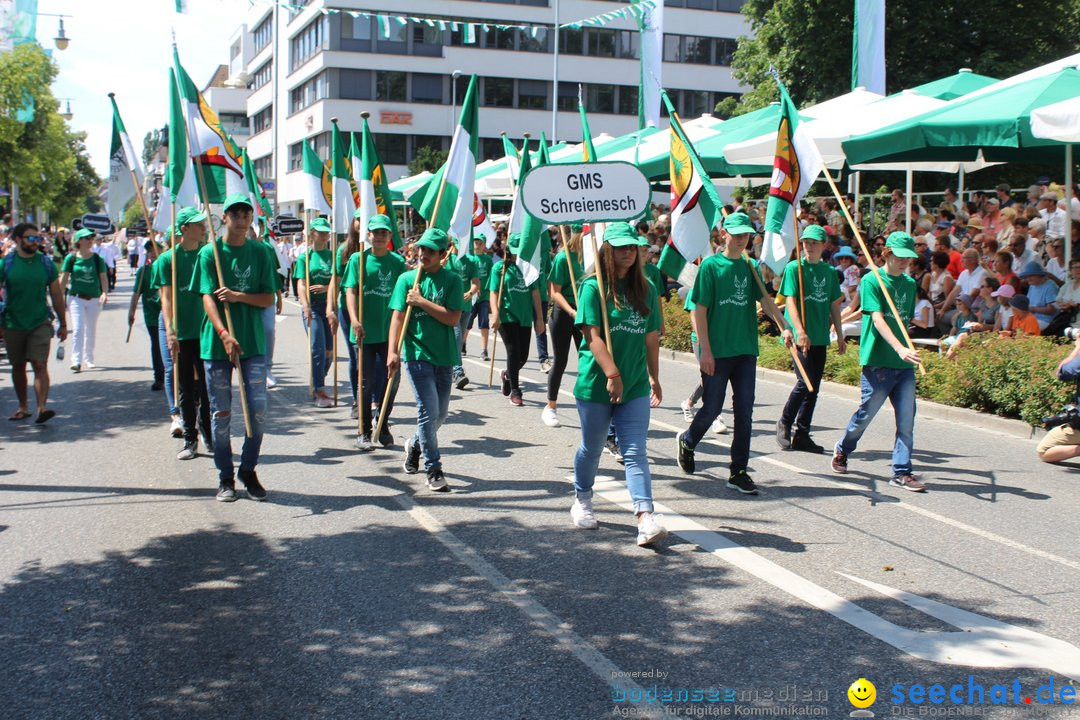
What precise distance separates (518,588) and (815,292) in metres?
4.52

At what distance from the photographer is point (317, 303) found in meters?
11.6

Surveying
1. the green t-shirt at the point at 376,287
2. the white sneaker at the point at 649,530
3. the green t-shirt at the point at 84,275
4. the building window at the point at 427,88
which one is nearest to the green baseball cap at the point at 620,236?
the white sneaker at the point at 649,530

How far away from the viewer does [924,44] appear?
96.8ft

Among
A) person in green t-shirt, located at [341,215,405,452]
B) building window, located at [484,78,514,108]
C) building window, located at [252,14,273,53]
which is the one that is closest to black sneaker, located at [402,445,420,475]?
person in green t-shirt, located at [341,215,405,452]

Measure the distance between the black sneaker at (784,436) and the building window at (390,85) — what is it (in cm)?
5029

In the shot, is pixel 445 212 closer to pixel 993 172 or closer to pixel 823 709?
pixel 823 709

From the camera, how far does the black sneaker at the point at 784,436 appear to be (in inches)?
370

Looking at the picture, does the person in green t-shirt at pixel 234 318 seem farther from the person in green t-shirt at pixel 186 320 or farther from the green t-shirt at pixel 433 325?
the person in green t-shirt at pixel 186 320

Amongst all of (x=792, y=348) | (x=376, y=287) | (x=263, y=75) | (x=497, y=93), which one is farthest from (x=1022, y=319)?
(x=263, y=75)

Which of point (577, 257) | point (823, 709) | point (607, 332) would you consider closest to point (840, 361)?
point (577, 257)

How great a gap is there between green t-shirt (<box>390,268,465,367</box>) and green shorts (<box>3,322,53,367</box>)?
4.89 m

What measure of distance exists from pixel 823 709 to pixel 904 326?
15.0 ft

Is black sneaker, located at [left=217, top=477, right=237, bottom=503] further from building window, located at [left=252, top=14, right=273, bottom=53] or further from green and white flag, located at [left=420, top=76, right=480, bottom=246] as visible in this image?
building window, located at [left=252, top=14, right=273, bottom=53]

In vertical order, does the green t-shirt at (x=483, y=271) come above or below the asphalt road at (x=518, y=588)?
above
